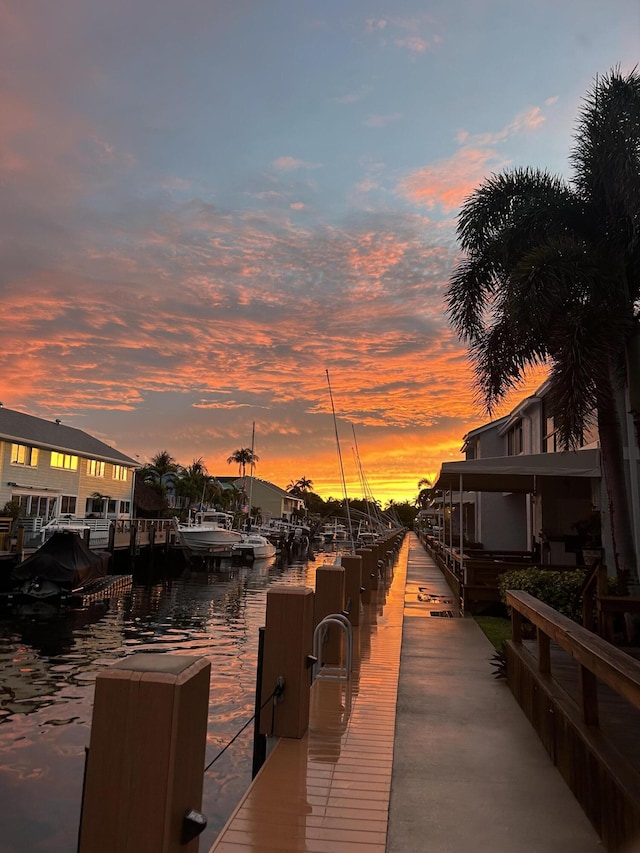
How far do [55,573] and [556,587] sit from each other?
57.5 feet

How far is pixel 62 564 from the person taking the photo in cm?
2231

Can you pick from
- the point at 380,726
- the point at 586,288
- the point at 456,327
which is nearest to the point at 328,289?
the point at 456,327

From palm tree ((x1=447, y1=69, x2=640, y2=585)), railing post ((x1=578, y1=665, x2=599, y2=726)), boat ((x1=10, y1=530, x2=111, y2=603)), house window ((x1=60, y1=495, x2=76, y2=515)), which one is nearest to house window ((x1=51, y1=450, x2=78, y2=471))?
house window ((x1=60, y1=495, x2=76, y2=515))

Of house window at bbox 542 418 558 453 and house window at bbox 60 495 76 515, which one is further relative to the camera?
house window at bbox 60 495 76 515

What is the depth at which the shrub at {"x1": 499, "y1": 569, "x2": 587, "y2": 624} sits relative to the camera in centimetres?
1000

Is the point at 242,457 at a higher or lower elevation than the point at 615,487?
higher

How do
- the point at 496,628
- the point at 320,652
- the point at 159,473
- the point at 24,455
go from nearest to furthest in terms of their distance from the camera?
the point at 320,652, the point at 496,628, the point at 24,455, the point at 159,473

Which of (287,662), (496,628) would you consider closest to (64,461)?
(496,628)

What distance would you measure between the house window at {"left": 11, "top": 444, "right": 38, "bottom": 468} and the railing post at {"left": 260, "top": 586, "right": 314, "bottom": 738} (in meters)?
31.5

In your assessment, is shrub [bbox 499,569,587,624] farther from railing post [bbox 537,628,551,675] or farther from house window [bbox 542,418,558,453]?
house window [bbox 542,418,558,453]

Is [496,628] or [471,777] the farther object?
[496,628]

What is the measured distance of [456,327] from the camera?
46.8 feet

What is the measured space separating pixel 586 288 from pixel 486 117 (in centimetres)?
594

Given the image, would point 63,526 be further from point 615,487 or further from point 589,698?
point 589,698
